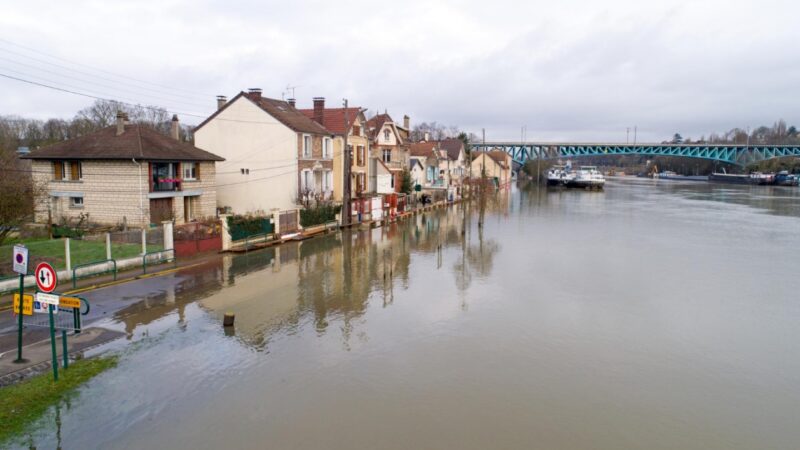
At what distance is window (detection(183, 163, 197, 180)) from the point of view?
105 ft

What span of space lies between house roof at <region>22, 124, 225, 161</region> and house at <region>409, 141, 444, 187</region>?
3707cm

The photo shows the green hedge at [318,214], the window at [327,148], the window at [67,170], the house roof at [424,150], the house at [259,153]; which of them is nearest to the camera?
the window at [67,170]

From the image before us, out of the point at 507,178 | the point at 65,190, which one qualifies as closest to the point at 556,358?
the point at 65,190

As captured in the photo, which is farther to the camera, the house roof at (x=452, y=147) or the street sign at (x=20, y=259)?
the house roof at (x=452, y=147)

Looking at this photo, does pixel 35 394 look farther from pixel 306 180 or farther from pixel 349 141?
pixel 349 141

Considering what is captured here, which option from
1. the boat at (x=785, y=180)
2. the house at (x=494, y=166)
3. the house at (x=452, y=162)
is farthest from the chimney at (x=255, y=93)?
the boat at (x=785, y=180)

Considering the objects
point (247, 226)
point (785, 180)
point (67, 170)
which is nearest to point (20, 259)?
point (247, 226)

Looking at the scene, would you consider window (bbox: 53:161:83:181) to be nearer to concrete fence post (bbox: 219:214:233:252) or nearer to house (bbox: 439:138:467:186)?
concrete fence post (bbox: 219:214:233:252)

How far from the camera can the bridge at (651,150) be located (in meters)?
126

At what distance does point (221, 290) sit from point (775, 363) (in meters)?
17.2

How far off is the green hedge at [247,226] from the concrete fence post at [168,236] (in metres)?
3.86

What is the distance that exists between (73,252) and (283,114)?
18904mm

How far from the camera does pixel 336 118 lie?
43375 mm

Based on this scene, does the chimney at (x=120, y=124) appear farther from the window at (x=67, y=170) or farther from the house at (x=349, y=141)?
the house at (x=349, y=141)
